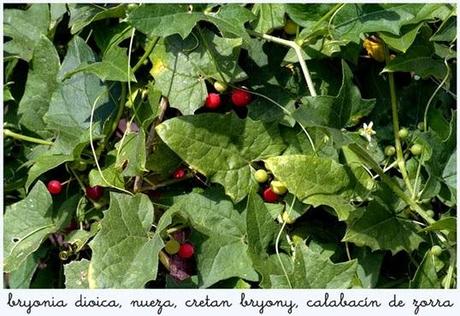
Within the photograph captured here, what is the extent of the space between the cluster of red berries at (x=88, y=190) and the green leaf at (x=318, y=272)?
0.35 metres

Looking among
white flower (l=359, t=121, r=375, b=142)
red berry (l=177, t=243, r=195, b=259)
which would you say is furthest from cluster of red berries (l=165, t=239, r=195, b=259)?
white flower (l=359, t=121, r=375, b=142)

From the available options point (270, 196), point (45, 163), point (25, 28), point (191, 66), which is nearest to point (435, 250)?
point (270, 196)

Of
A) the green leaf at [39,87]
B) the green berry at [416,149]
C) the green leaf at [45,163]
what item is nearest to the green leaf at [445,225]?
the green berry at [416,149]

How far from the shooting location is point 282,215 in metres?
1.32

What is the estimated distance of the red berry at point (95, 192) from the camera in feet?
4.59

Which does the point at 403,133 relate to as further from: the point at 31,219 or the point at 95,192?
the point at 31,219

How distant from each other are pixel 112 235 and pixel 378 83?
50 centimetres

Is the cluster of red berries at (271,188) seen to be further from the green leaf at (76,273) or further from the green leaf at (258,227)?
the green leaf at (76,273)

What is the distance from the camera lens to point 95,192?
140 cm

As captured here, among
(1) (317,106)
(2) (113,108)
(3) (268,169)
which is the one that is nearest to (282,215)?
(3) (268,169)

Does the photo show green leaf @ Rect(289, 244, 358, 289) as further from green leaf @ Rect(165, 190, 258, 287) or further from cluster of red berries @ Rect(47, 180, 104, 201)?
cluster of red berries @ Rect(47, 180, 104, 201)

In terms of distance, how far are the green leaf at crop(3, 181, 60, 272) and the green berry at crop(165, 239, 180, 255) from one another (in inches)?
7.7

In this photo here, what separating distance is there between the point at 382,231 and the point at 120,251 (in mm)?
397

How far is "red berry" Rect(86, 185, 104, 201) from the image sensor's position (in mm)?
1398
